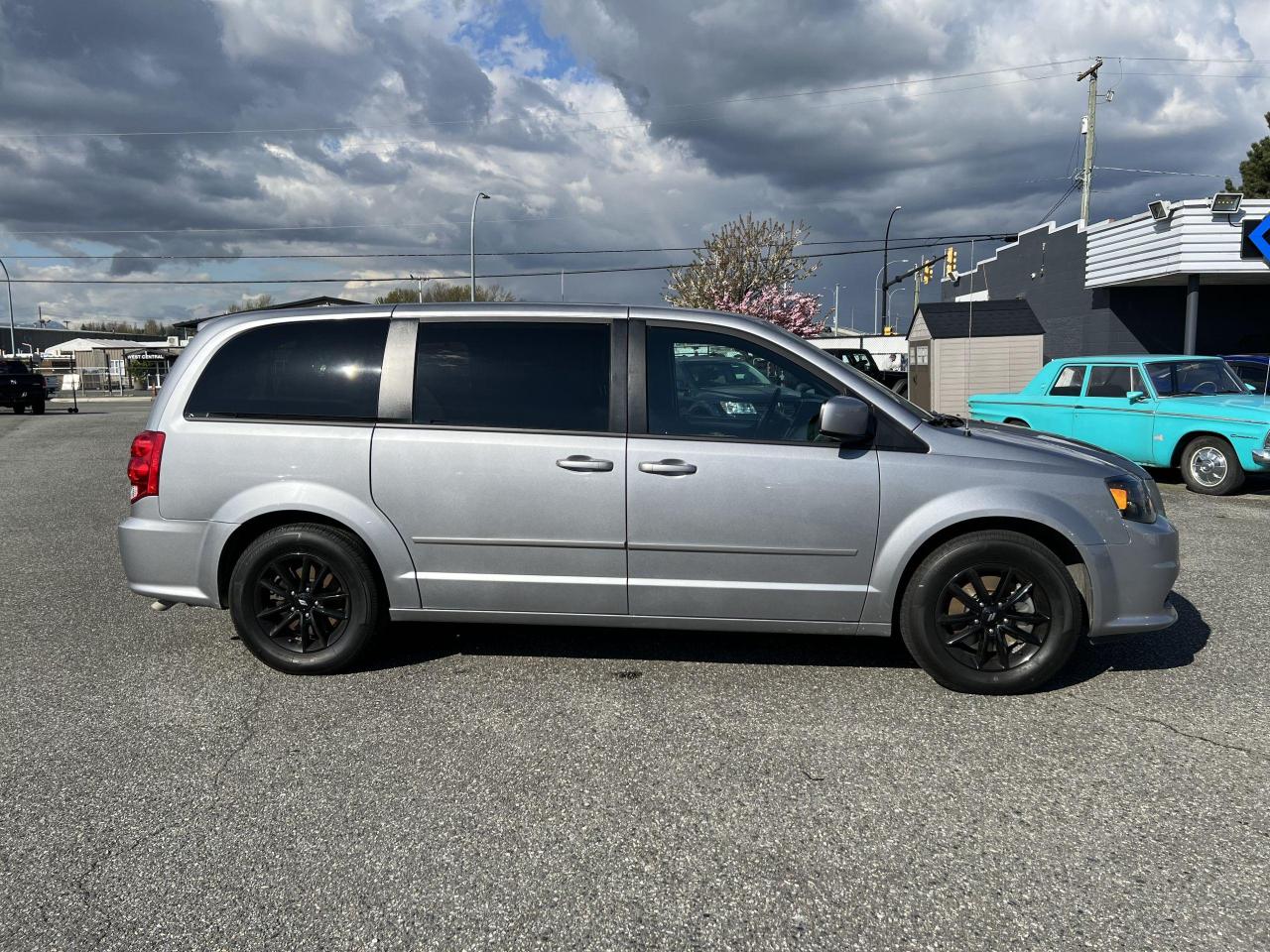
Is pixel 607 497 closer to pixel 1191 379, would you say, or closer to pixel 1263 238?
pixel 1191 379

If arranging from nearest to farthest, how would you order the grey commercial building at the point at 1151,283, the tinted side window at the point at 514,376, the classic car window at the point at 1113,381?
1. the tinted side window at the point at 514,376
2. the classic car window at the point at 1113,381
3. the grey commercial building at the point at 1151,283

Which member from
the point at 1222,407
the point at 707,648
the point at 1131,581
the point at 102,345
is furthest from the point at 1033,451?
the point at 102,345

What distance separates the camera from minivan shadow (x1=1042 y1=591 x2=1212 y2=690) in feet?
14.8

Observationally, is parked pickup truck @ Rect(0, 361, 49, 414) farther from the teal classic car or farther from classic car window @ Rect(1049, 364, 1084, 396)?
classic car window @ Rect(1049, 364, 1084, 396)

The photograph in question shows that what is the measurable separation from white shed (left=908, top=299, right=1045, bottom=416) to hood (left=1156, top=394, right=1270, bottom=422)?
1119 centimetres

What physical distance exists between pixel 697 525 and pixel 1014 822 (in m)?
1.74

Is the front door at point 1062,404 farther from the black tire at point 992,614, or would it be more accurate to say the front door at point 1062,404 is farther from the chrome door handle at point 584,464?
the chrome door handle at point 584,464

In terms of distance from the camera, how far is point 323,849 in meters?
2.91

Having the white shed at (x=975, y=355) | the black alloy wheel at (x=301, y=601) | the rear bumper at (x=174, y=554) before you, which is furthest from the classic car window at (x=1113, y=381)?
the white shed at (x=975, y=355)

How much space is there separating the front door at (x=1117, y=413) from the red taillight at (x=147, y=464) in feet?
33.0

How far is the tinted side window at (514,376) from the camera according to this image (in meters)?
4.34

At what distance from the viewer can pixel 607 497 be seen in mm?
4207

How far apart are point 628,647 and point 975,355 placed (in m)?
19.0

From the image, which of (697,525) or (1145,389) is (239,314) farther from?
(1145,389)
